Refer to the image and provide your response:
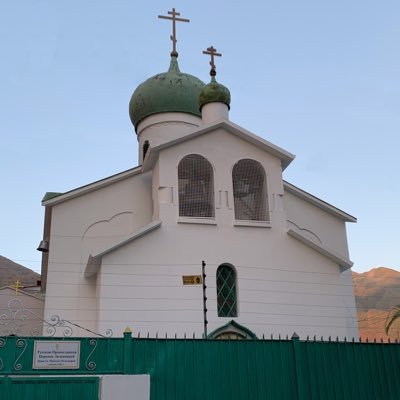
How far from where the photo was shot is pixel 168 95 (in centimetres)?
1995

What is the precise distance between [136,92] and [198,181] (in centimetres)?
728

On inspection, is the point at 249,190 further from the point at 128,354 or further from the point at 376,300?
the point at 376,300

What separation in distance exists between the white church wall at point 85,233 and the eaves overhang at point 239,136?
1.31m

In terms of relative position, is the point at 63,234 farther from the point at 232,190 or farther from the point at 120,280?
the point at 232,190

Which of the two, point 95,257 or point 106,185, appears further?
point 106,185

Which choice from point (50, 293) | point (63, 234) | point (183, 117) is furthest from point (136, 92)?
point (50, 293)

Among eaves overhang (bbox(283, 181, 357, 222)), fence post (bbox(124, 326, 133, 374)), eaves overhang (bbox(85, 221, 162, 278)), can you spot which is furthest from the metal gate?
eaves overhang (bbox(283, 181, 357, 222))

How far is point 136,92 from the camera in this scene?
20.8 meters

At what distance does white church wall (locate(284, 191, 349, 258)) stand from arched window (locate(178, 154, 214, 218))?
3.22 m

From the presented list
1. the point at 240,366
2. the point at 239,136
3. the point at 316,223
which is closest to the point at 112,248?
the point at 239,136

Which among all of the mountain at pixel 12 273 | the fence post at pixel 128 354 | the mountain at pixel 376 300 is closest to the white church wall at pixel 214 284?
the fence post at pixel 128 354

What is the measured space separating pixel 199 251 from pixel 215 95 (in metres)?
4.94

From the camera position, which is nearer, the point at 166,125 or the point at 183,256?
the point at 183,256

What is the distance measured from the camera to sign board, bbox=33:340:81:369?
6883mm
